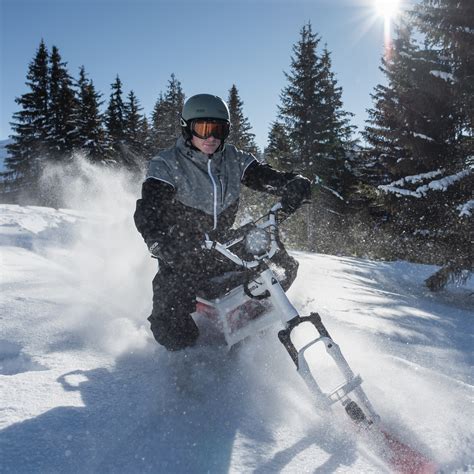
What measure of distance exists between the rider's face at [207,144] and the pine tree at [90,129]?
31.1 metres

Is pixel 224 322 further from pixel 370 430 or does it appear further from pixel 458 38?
pixel 458 38

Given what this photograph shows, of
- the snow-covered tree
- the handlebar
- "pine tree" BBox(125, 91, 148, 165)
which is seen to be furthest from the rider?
"pine tree" BBox(125, 91, 148, 165)

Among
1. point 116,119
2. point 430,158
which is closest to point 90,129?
point 116,119

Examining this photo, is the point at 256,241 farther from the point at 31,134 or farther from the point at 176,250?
the point at 31,134

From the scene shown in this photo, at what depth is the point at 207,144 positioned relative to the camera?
11.0 feet

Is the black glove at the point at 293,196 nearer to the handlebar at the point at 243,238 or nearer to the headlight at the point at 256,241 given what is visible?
the handlebar at the point at 243,238

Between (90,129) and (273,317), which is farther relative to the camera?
(90,129)

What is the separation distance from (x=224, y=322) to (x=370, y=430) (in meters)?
1.34

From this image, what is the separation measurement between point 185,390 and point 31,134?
3345 cm

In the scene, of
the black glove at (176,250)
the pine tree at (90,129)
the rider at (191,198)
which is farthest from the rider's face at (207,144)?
the pine tree at (90,129)

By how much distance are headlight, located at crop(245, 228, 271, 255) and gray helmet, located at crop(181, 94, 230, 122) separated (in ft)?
3.83

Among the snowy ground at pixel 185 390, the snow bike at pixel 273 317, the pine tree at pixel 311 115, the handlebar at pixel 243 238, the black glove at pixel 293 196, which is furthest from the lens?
the pine tree at pixel 311 115

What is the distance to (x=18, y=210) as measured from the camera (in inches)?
416

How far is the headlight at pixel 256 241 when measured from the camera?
8.79 feet
